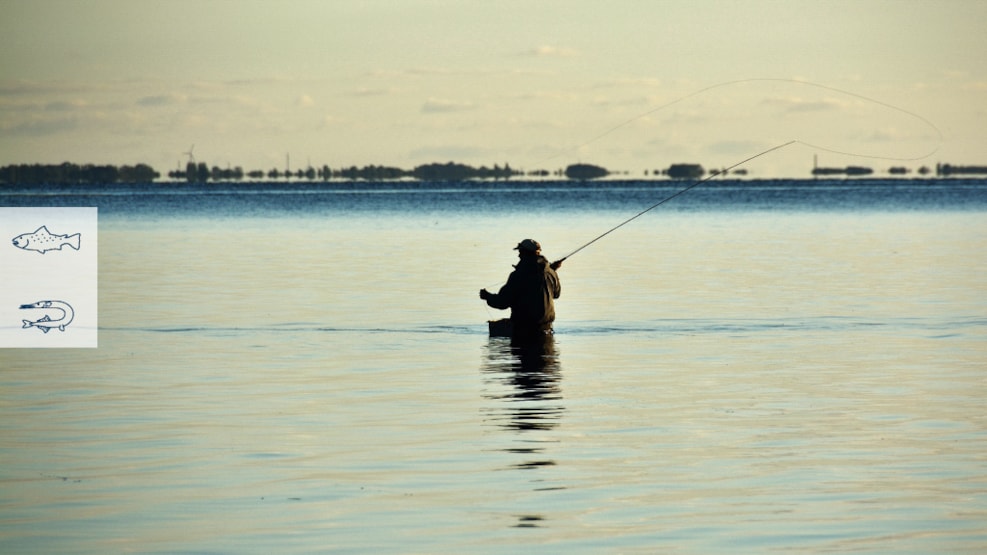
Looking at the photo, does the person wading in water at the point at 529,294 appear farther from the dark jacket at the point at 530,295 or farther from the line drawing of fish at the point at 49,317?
the line drawing of fish at the point at 49,317

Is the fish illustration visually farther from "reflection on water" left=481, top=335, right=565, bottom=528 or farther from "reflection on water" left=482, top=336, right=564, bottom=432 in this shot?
"reflection on water" left=481, top=335, right=565, bottom=528

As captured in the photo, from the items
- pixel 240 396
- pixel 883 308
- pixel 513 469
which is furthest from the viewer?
pixel 883 308

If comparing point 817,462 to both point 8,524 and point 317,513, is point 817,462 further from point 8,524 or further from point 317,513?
point 8,524

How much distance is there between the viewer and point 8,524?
964cm

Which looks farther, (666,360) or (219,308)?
(219,308)

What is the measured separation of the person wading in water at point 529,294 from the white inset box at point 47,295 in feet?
17.9

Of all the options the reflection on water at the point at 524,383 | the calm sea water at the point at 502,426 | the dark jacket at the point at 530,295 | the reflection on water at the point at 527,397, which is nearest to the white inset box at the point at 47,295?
the calm sea water at the point at 502,426

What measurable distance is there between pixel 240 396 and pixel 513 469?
4766mm

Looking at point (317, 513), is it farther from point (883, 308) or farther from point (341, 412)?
point (883, 308)

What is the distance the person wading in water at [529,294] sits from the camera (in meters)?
18.7

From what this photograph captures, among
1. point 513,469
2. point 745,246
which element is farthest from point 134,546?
point 745,246

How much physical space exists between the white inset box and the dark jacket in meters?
5.45

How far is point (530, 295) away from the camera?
19156 millimetres

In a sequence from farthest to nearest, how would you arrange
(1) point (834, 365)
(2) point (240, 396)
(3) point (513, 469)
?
(1) point (834, 365), (2) point (240, 396), (3) point (513, 469)
